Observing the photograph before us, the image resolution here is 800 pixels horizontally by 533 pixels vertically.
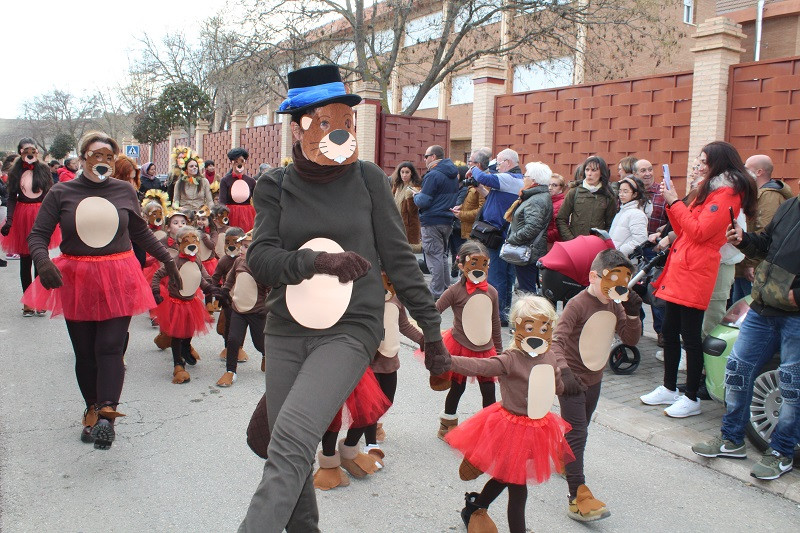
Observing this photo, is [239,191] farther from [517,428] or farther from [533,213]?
[517,428]

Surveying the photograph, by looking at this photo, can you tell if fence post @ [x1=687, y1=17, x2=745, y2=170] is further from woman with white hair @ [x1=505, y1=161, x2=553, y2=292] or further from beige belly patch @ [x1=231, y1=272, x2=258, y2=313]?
beige belly patch @ [x1=231, y1=272, x2=258, y2=313]

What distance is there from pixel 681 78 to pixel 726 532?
349 inches

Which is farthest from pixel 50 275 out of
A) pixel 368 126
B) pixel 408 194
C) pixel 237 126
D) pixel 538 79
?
pixel 538 79

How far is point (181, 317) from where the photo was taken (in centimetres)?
667

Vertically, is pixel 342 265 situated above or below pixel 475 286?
above

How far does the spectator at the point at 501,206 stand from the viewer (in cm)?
895

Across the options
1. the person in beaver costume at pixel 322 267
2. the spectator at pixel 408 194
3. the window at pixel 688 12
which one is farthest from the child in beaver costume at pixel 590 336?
the window at pixel 688 12

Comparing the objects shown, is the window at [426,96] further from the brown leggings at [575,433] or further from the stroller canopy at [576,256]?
the brown leggings at [575,433]

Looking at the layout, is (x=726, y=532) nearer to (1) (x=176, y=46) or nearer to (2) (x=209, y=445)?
(2) (x=209, y=445)

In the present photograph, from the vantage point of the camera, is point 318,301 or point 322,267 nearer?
point 322,267

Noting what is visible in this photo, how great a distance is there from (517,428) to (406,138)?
50.9 feet

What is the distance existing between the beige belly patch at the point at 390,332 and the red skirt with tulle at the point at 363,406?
1.47 ft

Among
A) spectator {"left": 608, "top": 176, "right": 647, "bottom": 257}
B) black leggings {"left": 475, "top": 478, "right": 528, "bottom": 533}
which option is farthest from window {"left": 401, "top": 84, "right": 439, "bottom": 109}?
black leggings {"left": 475, "top": 478, "right": 528, "bottom": 533}

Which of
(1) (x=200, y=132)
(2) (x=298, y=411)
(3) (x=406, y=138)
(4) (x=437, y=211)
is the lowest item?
Result: (2) (x=298, y=411)
